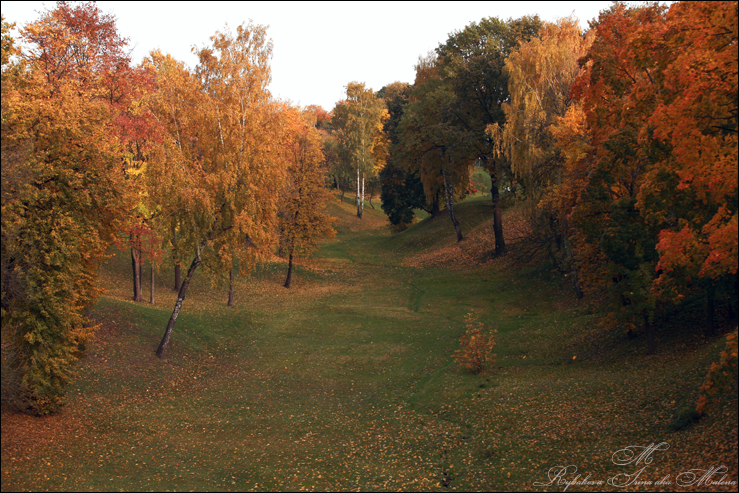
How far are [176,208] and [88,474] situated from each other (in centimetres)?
1255

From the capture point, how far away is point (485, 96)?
146ft

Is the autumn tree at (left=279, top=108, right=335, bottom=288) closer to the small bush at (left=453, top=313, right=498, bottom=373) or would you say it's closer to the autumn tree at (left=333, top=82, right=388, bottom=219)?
the small bush at (left=453, top=313, right=498, bottom=373)

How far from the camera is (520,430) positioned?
55.0 ft

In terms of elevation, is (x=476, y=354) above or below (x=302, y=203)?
below

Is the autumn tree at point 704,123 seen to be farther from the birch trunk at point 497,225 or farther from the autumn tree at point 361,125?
the autumn tree at point 361,125

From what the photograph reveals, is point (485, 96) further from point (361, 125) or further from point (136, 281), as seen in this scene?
point (361, 125)

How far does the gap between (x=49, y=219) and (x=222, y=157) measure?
9411 mm

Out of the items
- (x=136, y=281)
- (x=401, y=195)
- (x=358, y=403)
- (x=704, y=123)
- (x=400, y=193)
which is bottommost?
(x=358, y=403)

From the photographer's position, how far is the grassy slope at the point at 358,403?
14.0 metres

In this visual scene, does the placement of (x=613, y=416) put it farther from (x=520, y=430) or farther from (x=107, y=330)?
(x=107, y=330)

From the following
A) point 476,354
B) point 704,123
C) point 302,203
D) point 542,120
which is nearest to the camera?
point 704,123

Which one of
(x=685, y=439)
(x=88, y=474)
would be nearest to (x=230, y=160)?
(x=88, y=474)

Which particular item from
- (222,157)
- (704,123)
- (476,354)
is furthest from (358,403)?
(704,123)

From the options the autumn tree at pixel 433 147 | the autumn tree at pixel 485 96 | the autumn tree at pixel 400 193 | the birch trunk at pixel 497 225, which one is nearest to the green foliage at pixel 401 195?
the autumn tree at pixel 400 193
